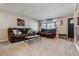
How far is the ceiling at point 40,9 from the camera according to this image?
2609mm

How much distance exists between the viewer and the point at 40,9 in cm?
286

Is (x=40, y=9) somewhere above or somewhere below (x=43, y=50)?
above

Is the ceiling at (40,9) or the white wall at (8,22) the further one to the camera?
the white wall at (8,22)

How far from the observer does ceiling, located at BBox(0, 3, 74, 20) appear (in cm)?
261

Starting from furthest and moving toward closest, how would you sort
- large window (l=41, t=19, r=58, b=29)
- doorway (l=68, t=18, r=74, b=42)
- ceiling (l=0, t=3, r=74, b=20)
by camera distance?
large window (l=41, t=19, r=58, b=29), doorway (l=68, t=18, r=74, b=42), ceiling (l=0, t=3, r=74, b=20)

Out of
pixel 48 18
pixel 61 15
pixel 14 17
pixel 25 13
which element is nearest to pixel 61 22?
pixel 61 15

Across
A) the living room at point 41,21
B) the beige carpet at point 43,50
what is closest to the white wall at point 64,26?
the living room at point 41,21

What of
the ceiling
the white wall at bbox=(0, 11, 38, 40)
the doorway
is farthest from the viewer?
the white wall at bbox=(0, 11, 38, 40)

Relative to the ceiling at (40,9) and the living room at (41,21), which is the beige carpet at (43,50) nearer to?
the living room at (41,21)

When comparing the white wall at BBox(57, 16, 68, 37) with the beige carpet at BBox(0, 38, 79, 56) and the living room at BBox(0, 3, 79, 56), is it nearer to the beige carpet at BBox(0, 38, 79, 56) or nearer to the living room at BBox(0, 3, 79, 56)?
the living room at BBox(0, 3, 79, 56)

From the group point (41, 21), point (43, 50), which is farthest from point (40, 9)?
point (43, 50)

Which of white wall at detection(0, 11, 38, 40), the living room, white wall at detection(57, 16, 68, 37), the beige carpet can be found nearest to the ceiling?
the living room

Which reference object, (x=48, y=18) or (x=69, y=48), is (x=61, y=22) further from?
(x=69, y=48)

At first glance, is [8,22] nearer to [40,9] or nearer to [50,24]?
[40,9]
